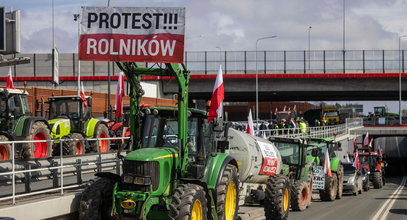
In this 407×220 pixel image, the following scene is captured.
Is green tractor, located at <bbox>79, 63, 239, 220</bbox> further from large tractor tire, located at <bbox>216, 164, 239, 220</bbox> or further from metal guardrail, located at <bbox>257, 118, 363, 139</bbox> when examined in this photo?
metal guardrail, located at <bbox>257, 118, 363, 139</bbox>

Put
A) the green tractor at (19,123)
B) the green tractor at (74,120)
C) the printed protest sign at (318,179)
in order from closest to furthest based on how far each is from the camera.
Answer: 1. the green tractor at (19,123)
2. the printed protest sign at (318,179)
3. the green tractor at (74,120)

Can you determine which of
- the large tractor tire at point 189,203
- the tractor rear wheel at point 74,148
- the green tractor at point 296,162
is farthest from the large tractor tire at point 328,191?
the large tractor tire at point 189,203

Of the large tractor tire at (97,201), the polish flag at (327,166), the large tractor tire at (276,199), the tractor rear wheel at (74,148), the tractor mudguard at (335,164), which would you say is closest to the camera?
the large tractor tire at (97,201)

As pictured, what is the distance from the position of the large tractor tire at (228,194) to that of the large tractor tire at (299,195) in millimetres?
5781

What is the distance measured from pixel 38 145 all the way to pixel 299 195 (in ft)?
26.3

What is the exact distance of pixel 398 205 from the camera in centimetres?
2277

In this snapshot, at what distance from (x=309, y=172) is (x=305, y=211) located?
6.13 feet

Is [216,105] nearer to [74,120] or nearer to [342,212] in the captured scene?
[342,212]

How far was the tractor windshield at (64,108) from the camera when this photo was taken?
2355cm

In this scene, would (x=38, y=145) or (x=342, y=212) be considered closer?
(x=38, y=145)

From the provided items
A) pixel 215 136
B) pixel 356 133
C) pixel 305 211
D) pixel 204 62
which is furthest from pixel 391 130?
pixel 215 136

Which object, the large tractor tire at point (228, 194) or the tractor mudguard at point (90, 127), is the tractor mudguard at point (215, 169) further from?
the tractor mudguard at point (90, 127)

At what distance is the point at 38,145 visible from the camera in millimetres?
17500

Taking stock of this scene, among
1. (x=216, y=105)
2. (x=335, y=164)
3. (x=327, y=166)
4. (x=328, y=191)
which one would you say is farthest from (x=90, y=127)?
(x=216, y=105)
